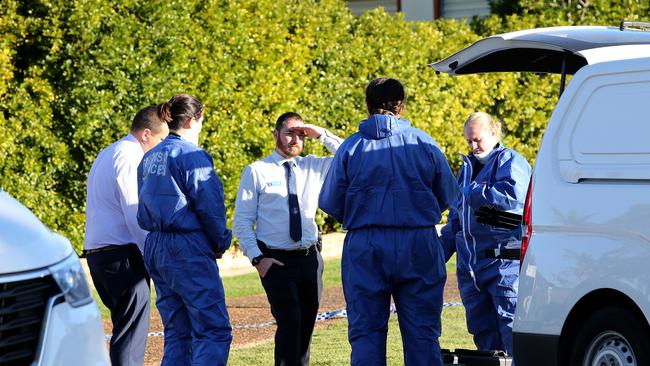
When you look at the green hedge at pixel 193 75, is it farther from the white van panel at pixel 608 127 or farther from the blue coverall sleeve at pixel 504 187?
the white van panel at pixel 608 127

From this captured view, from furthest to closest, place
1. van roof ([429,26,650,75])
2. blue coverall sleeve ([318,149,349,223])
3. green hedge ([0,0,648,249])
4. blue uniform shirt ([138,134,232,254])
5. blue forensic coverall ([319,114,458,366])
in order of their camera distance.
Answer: green hedge ([0,0,648,249]) → blue uniform shirt ([138,134,232,254]) → blue coverall sleeve ([318,149,349,223]) → blue forensic coverall ([319,114,458,366]) → van roof ([429,26,650,75])

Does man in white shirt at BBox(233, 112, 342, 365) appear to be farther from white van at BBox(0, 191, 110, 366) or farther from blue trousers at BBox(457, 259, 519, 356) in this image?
white van at BBox(0, 191, 110, 366)

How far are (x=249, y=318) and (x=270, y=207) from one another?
4.64 meters

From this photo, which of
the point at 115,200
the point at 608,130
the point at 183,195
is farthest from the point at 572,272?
the point at 115,200

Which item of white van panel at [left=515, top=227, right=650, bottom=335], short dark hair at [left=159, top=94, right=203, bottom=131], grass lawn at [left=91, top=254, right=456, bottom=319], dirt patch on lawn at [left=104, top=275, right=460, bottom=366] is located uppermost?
short dark hair at [left=159, top=94, right=203, bottom=131]

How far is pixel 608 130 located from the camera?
6.38 meters

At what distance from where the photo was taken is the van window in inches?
242

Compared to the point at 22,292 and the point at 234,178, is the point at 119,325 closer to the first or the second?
the point at 22,292

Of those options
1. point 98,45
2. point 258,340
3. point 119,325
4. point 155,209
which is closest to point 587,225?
point 155,209

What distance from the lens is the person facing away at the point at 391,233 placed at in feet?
24.2

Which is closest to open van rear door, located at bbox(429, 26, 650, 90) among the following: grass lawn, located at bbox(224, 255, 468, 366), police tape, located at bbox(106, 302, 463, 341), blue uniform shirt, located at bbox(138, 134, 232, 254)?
blue uniform shirt, located at bbox(138, 134, 232, 254)

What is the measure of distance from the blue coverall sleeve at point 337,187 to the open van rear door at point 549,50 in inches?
43.9

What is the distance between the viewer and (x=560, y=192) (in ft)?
21.3

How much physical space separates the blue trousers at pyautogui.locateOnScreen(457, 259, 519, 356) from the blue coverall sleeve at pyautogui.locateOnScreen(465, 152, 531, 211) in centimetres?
43
